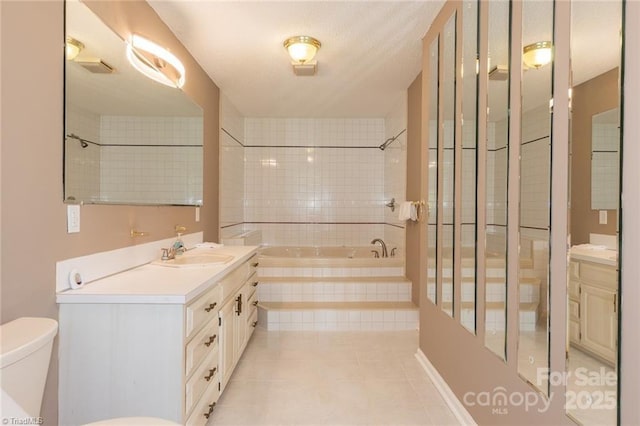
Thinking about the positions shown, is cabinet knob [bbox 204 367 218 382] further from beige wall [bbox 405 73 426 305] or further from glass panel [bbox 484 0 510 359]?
beige wall [bbox 405 73 426 305]

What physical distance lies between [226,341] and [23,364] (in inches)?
45.8

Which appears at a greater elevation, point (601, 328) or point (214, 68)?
point (214, 68)

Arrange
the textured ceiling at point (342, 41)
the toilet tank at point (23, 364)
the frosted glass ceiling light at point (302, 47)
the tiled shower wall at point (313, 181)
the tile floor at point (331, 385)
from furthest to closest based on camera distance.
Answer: the tiled shower wall at point (313, 181) → the frosted glass ceiling light at point (302, 47) → the tile floor at point (331, 385) → the textured ceiling at point (342, 41) → the toilet tank at point (23, 364)

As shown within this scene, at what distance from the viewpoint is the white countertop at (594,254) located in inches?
37.2

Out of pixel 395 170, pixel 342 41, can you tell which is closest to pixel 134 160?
pixel 342 41

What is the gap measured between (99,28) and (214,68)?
1541mm

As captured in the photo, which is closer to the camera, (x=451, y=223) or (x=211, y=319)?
(x=211, y=319)

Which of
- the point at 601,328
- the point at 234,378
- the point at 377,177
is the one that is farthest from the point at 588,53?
the point at 377,177

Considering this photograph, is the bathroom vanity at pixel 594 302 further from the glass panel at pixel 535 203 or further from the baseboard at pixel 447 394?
the baseboard at pixel 447 394

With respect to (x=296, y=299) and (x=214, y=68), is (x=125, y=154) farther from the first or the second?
(x=296, y=299)

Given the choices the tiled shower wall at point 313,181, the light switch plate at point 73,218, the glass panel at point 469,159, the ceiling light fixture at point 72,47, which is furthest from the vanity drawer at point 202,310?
the tiled shower wall at point 313,181

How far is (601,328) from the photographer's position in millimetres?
984

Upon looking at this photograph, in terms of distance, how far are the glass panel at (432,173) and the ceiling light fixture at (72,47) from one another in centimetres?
196

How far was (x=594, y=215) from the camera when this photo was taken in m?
1.01
